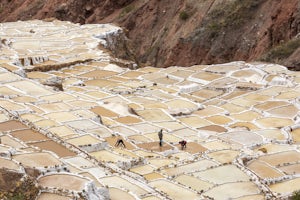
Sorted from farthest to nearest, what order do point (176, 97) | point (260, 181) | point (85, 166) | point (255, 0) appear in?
point (255, 0), point (176, 97), point (260, 181), point (85, 166)

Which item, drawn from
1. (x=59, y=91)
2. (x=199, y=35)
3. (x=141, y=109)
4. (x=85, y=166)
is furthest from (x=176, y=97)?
(x=199, y=35)

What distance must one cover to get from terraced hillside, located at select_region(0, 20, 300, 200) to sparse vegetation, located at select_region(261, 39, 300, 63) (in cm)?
211

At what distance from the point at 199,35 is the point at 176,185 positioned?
29446 mm

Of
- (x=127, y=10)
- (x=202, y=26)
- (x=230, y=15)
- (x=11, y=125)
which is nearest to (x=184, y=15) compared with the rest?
(x=202, y=26)

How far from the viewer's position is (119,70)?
36188 mm

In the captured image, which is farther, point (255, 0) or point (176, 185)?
point (255, 0)

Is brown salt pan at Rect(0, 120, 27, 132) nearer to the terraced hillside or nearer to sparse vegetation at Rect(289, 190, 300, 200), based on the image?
the terraced hillside

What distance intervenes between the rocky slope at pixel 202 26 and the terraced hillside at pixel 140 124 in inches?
245

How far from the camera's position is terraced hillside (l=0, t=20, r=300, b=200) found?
17859mm

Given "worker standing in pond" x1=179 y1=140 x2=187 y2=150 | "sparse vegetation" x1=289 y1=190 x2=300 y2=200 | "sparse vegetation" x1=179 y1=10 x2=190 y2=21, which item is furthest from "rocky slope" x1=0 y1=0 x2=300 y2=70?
"sparse vegetation" x1=289 y1=190 x2=300 y2=200

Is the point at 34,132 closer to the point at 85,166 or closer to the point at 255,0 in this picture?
the point at 85,166

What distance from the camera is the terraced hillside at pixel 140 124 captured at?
17.9 metres

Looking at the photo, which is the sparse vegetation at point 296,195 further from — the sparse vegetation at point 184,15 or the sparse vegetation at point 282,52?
the sparse vegetation at point 184,15

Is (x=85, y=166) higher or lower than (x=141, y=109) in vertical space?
higher
